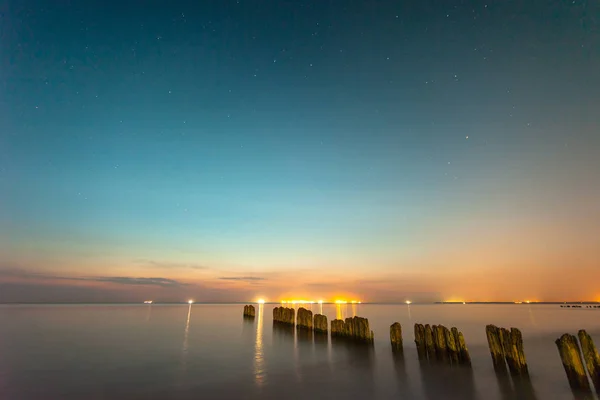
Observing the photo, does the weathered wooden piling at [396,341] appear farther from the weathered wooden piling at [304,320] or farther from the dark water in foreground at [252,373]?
the weathered wooden piling at [304,320]

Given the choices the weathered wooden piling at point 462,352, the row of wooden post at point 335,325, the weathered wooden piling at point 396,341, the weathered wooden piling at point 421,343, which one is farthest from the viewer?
the row of wooden post at point 335,325

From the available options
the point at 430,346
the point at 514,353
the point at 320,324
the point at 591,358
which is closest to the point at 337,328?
the point at 320,324

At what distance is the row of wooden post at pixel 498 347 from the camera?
12.3 m

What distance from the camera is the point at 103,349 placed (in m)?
22.3

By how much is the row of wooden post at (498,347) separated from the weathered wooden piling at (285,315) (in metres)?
9.02

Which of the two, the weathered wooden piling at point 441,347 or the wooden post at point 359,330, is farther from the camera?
the wooden post at point 359,330

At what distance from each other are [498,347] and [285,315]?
26.9 m

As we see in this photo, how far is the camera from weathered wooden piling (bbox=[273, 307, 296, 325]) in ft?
Result: 123

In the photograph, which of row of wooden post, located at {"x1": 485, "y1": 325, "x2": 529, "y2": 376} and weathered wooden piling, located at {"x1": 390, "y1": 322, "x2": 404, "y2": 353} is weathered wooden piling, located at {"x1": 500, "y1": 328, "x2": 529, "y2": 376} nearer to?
row of wooden post, located at {"x1": 485, "y1": 325, "x2": 529, "y2": 376}

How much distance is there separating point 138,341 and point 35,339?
29.4 ft

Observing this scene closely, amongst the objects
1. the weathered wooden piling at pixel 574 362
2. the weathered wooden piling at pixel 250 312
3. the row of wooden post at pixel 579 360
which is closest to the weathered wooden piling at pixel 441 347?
the row of wooden post at pixel 579 360

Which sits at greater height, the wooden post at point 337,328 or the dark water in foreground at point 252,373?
the wooden post at point 337,328

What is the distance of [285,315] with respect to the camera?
3894 centimetres

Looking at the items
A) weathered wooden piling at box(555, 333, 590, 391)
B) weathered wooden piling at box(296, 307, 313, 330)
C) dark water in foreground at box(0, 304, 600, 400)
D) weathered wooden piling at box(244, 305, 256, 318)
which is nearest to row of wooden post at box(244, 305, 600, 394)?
weathered wooden piling at box(555, 333, 590, 391)
